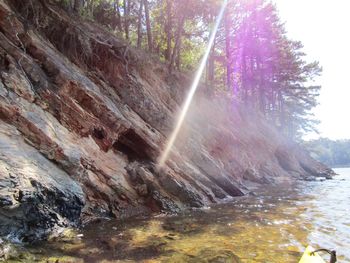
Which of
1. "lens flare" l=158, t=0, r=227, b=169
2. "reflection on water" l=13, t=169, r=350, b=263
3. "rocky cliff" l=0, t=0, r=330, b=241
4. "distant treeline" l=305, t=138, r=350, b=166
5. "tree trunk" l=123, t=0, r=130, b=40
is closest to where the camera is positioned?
"reflection on water" l=13, t=169, r=350, b=263

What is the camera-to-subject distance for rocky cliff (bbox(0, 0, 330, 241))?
614cm

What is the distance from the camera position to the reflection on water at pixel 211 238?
5445mm

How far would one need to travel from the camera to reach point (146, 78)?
15875mm

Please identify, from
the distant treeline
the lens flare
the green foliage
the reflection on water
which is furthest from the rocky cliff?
the distant treeline

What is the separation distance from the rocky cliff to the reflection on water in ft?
2.57

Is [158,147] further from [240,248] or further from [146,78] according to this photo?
[240,248]

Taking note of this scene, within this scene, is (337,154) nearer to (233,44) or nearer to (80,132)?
(233,44)

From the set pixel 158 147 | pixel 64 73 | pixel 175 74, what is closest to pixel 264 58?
pixel 175 74

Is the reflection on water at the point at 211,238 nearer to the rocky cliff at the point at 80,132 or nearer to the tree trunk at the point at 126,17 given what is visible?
the rocky cliff at the point at 80,132

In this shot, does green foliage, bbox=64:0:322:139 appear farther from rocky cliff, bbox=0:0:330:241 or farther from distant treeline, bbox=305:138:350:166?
distant treeline, bbox=305:138:350:166

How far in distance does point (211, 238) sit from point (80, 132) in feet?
15.8

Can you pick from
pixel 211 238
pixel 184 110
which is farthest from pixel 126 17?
pixel 211 238

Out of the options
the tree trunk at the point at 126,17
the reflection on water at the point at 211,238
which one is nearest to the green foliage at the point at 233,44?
the tree trunk at the point at 126,17

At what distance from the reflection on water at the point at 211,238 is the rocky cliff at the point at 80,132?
2.57ft
